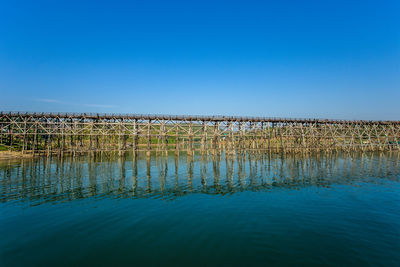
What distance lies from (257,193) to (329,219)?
467cm

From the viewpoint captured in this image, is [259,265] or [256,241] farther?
[256,241]

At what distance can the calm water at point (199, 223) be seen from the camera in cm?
621

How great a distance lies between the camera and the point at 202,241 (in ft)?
23.5

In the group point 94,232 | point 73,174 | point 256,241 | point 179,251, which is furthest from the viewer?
point 73,174

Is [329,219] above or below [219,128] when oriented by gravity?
below

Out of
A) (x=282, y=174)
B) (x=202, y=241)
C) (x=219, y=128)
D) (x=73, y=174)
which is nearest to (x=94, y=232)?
(x=202, y=241)

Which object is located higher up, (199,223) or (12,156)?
(12,156)

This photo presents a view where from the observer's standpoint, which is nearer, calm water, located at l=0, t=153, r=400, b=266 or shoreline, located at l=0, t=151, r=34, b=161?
calm water, located at l=0, t=153, r=400, b=266

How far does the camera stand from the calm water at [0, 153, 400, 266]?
6.21 m

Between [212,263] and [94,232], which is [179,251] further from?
[94,232]

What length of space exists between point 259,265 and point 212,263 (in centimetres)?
141

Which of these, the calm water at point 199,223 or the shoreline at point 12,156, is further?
the shoreline at point 12,156

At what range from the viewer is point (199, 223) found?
8703 millimetres

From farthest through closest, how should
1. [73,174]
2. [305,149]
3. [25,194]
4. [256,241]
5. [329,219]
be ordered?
[305,149]
[73,174]
[25,194]
[329,219]
[256,241]
